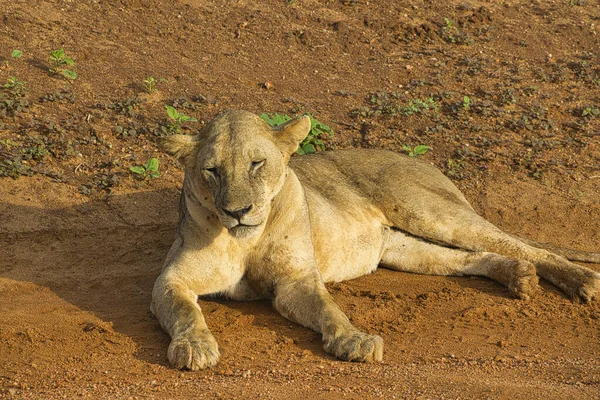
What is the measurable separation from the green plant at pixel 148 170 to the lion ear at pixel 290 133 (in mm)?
3013

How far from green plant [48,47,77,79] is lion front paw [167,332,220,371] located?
18.6 ft

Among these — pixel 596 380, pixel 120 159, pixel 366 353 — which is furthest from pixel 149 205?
pixel 596 380

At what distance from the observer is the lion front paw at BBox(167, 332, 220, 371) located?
5328 mm

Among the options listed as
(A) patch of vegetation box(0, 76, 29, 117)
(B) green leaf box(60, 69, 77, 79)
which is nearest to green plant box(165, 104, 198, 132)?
(B) green leaf box(60, 69, 77, 79)

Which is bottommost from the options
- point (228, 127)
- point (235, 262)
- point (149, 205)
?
point (149, 205)

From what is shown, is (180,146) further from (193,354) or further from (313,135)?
(313,135)

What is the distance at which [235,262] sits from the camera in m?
6.33

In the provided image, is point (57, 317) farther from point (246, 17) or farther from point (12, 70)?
point (246, 17)

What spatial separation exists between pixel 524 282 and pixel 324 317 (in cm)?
179

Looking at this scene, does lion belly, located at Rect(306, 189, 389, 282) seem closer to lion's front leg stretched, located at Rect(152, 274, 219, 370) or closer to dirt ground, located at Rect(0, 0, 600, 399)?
dirt ground, located at Rect(0, 0, 600, 399)

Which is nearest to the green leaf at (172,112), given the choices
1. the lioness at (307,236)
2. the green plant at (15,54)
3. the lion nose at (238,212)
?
the green plant at (15,54)

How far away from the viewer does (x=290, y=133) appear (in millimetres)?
6199

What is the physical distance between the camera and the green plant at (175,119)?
9.55 m

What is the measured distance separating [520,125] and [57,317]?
244 inches
